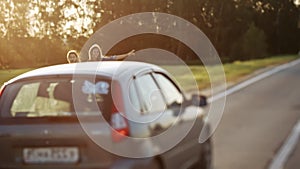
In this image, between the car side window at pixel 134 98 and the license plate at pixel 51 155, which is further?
the car side window at pixel 134 98

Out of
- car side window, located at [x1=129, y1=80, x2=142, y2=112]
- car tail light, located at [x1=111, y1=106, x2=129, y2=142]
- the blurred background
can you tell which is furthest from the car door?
the blurred background

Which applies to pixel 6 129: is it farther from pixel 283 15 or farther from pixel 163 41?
pixel 283 15

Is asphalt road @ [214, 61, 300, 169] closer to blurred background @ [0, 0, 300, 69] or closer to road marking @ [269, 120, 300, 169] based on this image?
road marking @ [269, 120, 300, 169]

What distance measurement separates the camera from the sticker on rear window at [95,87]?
19.6 ft

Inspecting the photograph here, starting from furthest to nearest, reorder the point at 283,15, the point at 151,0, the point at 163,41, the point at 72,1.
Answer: the point at 283,15
the point at 163,41
the point at 151,0
the point at 72,1

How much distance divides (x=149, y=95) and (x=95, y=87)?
0.63 metres

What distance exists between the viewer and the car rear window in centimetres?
593

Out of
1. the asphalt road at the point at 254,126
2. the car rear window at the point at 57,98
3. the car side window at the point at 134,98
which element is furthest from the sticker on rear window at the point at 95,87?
the asphalt road at the point at 254,126

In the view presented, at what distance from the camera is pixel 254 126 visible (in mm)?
12914

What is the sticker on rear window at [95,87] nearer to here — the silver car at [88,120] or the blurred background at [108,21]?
the silver car at [88,120]

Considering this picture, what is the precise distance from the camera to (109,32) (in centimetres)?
2583

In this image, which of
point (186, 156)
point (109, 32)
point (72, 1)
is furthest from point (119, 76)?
point (109, 32)

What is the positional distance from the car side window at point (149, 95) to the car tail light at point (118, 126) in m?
0.42

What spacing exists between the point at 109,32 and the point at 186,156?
1889 centimetres
